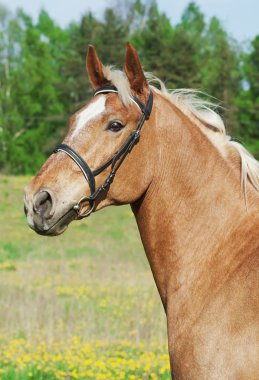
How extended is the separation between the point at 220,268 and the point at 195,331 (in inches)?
15.0

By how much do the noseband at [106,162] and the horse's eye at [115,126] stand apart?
0.25ft

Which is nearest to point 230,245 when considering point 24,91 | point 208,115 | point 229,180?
point 229,180

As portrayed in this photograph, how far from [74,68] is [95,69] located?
39849 mm

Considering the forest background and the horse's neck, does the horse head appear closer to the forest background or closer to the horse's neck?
the horse's neck

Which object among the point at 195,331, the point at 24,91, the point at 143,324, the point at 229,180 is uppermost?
the point at 229,180

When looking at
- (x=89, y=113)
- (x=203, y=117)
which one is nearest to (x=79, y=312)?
(x=203, y=117)

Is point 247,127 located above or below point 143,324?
below

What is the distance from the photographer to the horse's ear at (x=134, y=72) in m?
3.71

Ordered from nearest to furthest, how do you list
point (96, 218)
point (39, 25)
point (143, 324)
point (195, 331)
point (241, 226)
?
point (195, 331) → point (241, 226) → point (143, 324) → point (96, 218) → point (39, 25)

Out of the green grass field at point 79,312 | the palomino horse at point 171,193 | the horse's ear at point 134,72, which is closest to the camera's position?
the palomino horse at point 171,193

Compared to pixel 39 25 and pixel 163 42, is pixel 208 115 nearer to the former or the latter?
pixel 163 42

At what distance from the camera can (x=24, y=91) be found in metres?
47.1

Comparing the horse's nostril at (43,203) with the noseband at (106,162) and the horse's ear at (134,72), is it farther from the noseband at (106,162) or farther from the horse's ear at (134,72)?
the horse's ear at (134,72)

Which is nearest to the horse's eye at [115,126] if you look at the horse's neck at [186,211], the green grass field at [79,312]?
the horse's neck at [186,211]
